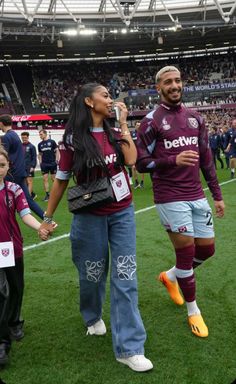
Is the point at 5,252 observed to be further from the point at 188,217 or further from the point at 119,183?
the point at 188,217

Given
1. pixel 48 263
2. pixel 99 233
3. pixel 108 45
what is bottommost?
pixel 48 263

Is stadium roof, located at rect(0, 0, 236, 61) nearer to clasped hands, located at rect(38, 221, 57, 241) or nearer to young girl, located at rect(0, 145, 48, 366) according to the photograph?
young girl, located at rect(0, 145, 48, 366)

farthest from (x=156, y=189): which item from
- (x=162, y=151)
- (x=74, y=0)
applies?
(x=74, y=0)

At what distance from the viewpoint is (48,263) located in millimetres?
5484

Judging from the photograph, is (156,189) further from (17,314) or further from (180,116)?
(17,314)

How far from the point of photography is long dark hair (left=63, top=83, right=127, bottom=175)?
287 centimetres

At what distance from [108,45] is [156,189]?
3749 cm

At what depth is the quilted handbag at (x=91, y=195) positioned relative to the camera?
2.88 meters

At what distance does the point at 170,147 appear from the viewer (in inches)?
136

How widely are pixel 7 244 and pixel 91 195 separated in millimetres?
706

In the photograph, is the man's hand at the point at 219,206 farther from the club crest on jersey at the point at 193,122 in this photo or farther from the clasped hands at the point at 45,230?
the clasped hands at the point at 45,230

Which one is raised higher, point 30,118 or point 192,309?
point 192,309

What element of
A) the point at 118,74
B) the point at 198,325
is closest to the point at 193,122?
the point at 198,325

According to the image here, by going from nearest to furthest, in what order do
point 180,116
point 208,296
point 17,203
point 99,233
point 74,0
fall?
1. point 99,233
2. point 17,203
3. point 180,116
4. point 208,296
5. point 74,0
